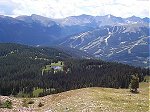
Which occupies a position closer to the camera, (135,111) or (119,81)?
(135,111)

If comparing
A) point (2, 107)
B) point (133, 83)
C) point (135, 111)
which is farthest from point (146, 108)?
point (133, 83)

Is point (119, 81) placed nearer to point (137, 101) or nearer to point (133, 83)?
point (133, 83)

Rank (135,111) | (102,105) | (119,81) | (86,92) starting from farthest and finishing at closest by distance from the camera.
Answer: (119,81), (86,92), (102,105), (135,111)

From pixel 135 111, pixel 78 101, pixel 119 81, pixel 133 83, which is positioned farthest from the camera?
pixel 119 81

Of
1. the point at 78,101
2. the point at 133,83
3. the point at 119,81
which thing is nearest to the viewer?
the point at 78,101

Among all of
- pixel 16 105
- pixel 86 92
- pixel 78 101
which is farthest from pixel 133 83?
pixel 16 105

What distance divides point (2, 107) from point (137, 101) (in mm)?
26613

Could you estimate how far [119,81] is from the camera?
18525 centimetres

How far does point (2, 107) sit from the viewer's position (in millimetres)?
64250

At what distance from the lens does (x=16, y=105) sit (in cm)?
6850

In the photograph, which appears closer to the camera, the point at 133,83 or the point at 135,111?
the point at 135,111

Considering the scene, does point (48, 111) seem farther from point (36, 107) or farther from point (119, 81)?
point (119, 81)

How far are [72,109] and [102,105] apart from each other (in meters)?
5.69

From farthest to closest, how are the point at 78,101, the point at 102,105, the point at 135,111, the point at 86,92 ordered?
the point at 86,92 < the point at 78,101 < the point at 102,105 < the point at 135,111
